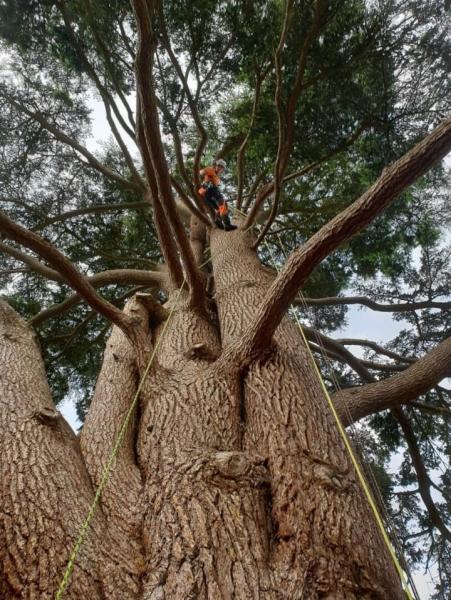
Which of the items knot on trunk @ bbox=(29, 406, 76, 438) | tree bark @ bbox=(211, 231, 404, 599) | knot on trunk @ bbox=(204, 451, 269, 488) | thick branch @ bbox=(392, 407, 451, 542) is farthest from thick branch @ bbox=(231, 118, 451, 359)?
thick branch @ bbox=(392, 407, 451, 542)

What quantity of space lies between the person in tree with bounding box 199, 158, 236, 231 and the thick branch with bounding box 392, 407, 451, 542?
2.56m

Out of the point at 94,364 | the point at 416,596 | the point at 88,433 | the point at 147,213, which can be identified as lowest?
the point at 416,596

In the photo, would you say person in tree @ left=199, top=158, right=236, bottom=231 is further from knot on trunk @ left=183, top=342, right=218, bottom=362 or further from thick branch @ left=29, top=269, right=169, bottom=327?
knot on trunk @ left=183, top=342, right=218, bottom=362

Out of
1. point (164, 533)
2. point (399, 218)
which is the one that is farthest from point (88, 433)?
point (399, 218)

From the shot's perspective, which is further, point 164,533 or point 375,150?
point 375,150

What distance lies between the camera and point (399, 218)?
18.5 ft

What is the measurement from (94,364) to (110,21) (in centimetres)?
392

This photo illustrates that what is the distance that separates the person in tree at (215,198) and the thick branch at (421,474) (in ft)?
8.41

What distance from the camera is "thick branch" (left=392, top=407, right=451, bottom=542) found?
3.61 meters

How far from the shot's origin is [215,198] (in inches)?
203

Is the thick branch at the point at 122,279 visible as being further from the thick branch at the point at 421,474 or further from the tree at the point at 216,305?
the thick branch at the point at 421,474

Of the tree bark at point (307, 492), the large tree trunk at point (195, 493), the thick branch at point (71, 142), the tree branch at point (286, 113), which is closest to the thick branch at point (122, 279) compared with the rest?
the tree branch at point (286, 113)

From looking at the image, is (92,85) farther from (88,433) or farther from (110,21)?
(88,433)

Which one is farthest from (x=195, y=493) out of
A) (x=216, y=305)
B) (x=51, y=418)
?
(x=216, y=305)
